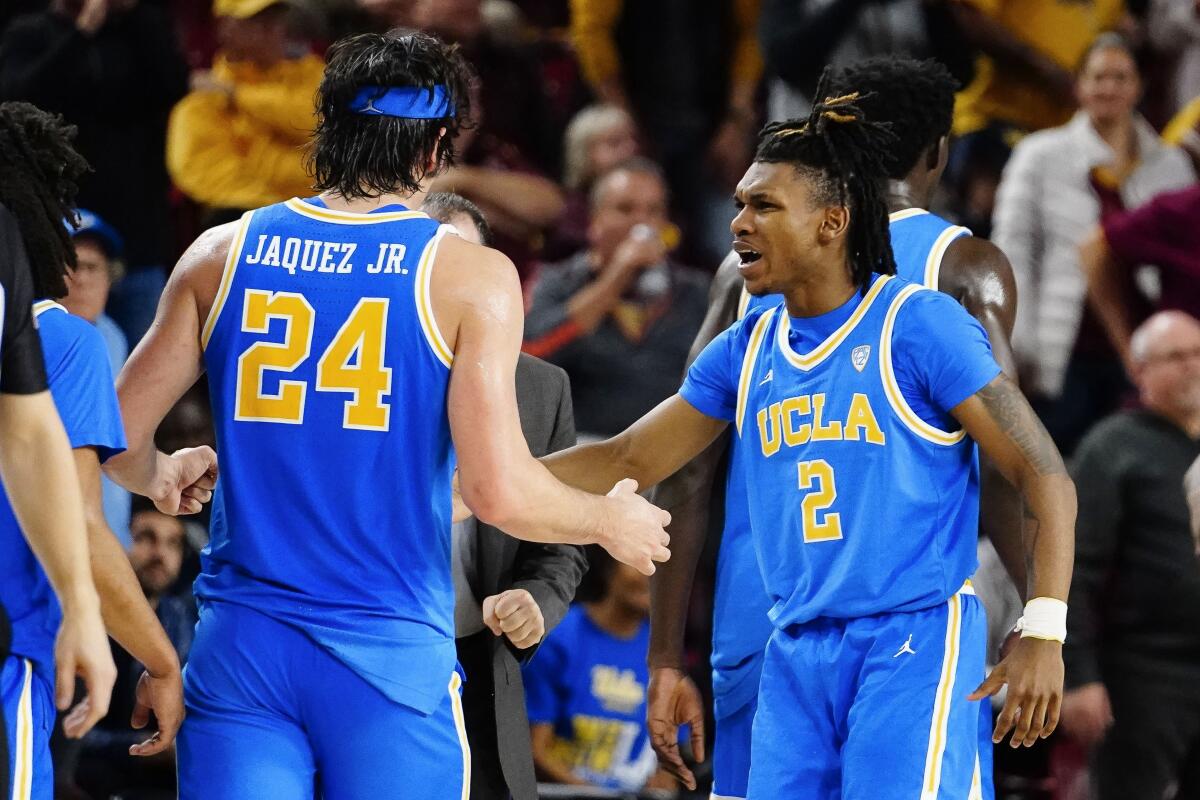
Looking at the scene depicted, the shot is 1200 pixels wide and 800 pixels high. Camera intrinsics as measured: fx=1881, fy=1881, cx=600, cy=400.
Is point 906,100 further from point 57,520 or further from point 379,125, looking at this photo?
point 57,520

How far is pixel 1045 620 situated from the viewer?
390 centimetres

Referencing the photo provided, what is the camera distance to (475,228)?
478cm

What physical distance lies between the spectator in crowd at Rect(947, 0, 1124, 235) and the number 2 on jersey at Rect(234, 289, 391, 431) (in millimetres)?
5232

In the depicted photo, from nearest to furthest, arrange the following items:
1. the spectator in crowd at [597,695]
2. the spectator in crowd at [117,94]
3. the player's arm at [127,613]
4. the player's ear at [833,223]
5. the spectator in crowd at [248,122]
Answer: the player's arm at [127,613] < the player's ear at [833,223] < the spectator in crowd at [597,695] < the spectator in crowd at [117,94] < the spectator in crowd at [248,122]

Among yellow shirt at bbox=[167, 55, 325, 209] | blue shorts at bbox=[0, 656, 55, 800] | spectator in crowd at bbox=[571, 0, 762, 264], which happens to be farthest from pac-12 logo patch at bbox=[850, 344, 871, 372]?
spectator in crowd at bbox=[571, 0, 762, 264]

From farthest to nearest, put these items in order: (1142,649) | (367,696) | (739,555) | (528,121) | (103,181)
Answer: (528,121)
(103,181)
(1142,649)
(739,555)
(367,696)

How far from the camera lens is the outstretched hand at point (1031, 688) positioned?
3.87 metres

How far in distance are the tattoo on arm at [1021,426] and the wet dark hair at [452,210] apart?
1421mm

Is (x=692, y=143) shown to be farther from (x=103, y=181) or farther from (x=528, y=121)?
(x=103, y=181)

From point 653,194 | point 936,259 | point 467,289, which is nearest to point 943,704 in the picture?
point 936,259

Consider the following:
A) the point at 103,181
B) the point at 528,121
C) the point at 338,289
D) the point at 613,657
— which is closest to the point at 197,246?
the point at 338,289

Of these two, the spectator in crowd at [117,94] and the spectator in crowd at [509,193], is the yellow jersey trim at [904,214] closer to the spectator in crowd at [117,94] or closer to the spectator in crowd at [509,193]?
the spectator in crowd at [509,193]

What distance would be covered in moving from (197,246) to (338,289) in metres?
0.35

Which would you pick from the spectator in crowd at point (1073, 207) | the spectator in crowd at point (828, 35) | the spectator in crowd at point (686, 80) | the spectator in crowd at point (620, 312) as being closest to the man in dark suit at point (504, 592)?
the spectator in crowd at point (620, 312)
